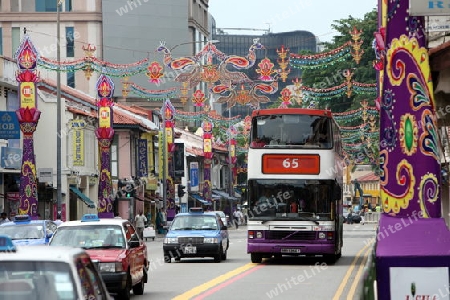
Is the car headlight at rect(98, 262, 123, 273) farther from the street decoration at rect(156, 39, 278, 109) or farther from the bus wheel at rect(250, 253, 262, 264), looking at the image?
the street decoration at rect(156, 39, 278, 109)

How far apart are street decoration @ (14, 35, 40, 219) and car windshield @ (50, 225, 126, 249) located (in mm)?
20452

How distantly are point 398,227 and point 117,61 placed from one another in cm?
8748

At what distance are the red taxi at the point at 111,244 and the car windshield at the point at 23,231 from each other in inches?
261

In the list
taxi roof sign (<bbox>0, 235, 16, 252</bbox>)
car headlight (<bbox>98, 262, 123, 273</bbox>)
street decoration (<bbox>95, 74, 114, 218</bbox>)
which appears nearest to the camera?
taxi roof sign (<bbox>0, 235, 16, 252</bbox>)

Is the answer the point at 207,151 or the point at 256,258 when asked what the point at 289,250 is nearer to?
the point at 256,258

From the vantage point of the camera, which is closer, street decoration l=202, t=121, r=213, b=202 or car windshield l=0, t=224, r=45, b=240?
car windshield l=0, t=224, r=45, b=240

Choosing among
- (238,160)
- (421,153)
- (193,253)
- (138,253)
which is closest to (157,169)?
(238,160)

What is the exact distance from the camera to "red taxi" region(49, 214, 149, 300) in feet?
67.8

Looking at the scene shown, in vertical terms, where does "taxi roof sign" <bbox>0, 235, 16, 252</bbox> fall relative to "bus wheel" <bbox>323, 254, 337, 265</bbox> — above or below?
above

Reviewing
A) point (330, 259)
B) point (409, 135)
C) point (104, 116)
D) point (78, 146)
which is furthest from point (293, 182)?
point (78, 146)

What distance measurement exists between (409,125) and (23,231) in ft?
53.5

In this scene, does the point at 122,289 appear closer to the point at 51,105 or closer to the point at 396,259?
the point at 396,259

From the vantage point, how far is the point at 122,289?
20719 millimetres

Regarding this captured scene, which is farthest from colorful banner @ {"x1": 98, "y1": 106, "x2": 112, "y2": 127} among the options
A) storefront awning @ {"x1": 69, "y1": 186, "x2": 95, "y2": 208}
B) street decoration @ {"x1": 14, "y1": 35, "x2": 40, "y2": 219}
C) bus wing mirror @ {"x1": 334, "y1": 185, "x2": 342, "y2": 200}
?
bus wing mirror @ {"x1": 334, "y1": 185, "x2": 342, "y2": 200}
